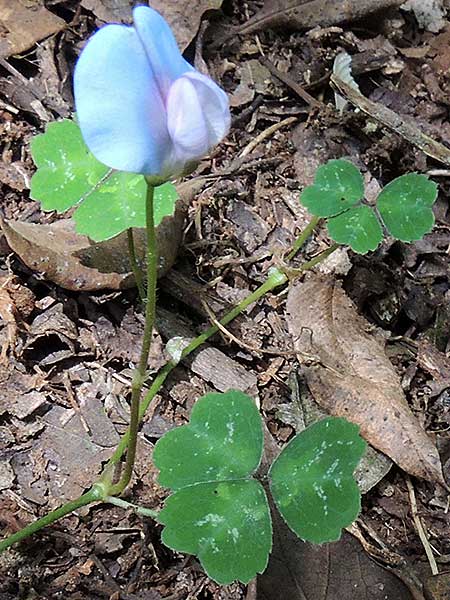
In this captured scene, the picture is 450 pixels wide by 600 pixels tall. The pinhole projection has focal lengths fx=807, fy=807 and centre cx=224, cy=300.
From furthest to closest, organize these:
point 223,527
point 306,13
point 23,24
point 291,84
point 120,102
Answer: point 306,13
point 291,84
point 23,24
point 223,527
point 120,102

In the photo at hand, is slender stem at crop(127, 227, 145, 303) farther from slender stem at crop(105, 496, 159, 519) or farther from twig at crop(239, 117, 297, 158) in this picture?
twig at crop(239, 117, 297, 158)

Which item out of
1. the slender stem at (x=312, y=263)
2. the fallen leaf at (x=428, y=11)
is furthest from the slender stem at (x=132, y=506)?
the fallen leaf at (x=428, y=11)

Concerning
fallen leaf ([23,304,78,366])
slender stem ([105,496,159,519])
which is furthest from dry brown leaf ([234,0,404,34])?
slender stem ([105,496,159,519])

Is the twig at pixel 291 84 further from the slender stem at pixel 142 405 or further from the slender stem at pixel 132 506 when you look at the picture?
the slender stem at pixel 132 506

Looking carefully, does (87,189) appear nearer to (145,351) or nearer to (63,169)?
(63,169)

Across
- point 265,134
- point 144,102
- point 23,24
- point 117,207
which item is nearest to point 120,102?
point 144,102

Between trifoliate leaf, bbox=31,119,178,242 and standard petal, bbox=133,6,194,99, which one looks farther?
trifoliate leaf, bbox=31,119,178,242
